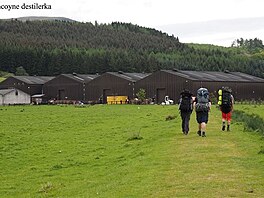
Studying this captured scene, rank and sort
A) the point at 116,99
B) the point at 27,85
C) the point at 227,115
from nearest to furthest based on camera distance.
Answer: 1. the point at 227,115
2. the point at 116,99
3. the point at 27,85

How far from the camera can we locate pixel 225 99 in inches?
752

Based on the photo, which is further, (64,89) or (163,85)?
(64,89)

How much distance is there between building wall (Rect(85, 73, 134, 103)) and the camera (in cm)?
8131

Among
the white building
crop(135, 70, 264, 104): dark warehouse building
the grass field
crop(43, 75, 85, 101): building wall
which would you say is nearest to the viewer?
the grass field

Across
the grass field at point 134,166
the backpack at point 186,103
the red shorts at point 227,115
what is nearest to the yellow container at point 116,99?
Result: the grass field at point 134,166

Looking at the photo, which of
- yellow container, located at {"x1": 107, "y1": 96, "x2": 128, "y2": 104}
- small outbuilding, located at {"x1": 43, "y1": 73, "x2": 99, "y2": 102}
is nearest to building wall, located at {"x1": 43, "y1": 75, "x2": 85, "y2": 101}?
small outbuilding, located at {"x1": 43, "y1": 73, "x2": 99, "y2": 102}

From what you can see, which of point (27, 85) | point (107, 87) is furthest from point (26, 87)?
point (107, 87)

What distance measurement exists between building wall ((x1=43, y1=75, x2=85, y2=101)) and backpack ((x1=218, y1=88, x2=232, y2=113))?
226 feet

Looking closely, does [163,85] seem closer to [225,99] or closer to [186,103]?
[186,103]

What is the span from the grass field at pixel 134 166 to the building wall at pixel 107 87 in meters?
57.5

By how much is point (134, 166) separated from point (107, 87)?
70.7 meters

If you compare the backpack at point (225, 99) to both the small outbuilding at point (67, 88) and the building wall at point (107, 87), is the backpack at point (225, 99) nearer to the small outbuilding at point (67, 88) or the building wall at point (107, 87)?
the building wall at point (107, 87)

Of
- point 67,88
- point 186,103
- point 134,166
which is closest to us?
point 134,166

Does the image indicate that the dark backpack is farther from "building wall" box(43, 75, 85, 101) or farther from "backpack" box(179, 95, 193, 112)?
"building wall" box(43, 75, 85, 101)
